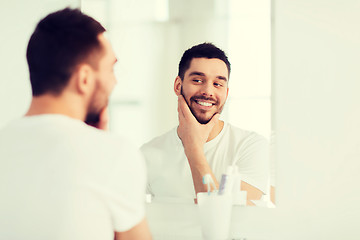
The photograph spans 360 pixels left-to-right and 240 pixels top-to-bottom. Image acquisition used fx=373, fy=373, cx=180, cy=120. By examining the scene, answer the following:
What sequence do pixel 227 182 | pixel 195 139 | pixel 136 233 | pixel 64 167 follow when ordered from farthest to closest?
pixel 195 139 < pixel 227 182 < pixel 136 233 < pixel 64 167

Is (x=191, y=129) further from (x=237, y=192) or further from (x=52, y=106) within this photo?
(x=52, y=106)

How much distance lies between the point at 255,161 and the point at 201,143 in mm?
194

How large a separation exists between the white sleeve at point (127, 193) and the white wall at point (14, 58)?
3.00 feet

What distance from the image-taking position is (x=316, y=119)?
121cm

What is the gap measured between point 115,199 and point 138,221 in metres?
0.09

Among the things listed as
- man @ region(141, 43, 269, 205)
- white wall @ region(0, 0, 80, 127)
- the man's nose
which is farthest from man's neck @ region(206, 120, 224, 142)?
white wall @ region(0, 0, 80, 127)

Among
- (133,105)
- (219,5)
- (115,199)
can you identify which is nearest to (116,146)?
(115,199)

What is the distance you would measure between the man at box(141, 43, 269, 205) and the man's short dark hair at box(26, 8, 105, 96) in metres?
0.48

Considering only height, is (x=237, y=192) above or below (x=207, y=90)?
below

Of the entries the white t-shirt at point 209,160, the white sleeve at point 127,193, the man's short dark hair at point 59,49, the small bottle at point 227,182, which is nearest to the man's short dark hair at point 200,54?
the white t-shirt at point 209,160

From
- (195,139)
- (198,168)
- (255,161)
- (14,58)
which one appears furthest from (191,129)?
(14,58)

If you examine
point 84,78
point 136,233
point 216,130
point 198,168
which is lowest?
point 136,233

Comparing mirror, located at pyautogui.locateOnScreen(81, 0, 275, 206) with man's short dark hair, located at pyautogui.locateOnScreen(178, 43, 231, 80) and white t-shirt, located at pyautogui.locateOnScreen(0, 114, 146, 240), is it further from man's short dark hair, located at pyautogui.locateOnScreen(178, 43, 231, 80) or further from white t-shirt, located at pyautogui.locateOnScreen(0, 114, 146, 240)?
white t-shirt, located at pyautogui.locateOnScreen(0, 114, 146, 240)

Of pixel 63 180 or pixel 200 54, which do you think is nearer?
pixel 63 180
